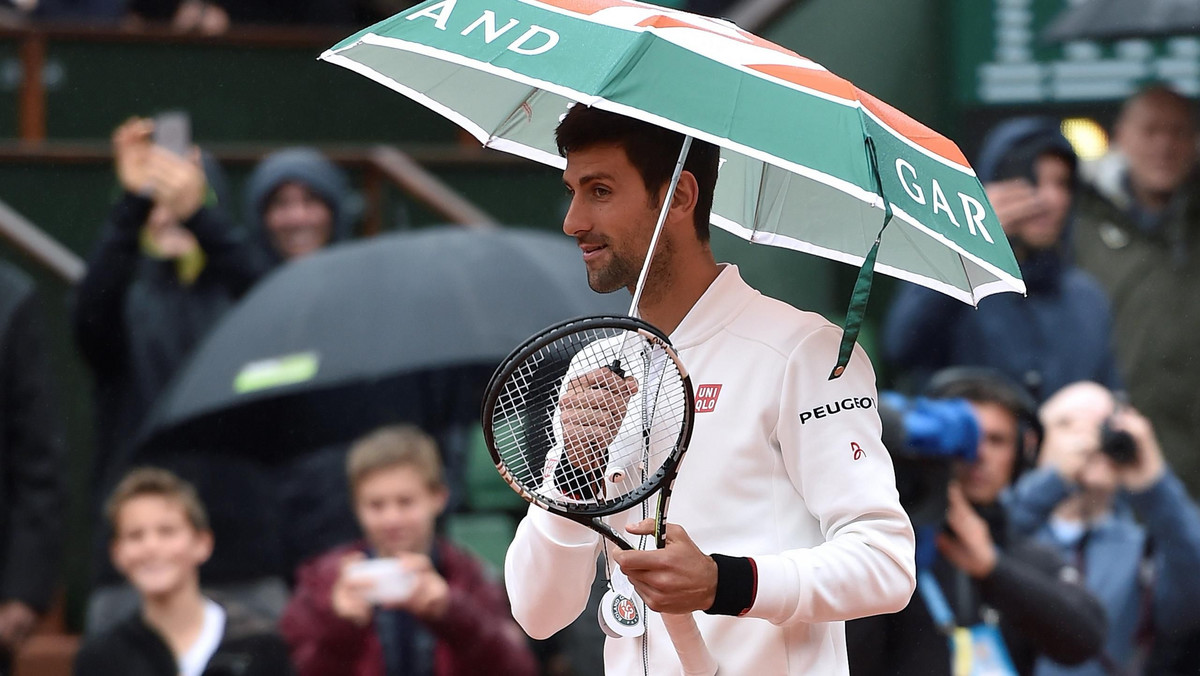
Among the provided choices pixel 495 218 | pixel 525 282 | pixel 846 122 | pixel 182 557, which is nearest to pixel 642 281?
pixel 846 122

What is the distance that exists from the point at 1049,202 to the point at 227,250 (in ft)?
8.27

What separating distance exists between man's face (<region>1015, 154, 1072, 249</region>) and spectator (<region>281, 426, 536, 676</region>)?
1.90m

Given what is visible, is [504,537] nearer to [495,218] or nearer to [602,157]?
[495,218]

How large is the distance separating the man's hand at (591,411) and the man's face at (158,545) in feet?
9.79

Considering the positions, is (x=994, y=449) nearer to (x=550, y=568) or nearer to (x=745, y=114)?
(x=550, y=568)

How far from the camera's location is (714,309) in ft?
8.86

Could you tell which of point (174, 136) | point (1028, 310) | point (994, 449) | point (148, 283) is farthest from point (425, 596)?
point (1028, 310)

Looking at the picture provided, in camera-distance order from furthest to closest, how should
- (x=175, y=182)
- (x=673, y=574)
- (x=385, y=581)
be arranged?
(x=175, y=182) → (x=385, y=581) → (x=673, y=574)

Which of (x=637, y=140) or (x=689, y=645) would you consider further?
(x=637, y=140)

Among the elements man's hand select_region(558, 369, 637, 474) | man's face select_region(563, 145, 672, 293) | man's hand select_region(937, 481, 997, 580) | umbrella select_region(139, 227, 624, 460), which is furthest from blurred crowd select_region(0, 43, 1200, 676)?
man's hand select_region(558, 369, 637, 474)

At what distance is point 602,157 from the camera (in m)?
2.67

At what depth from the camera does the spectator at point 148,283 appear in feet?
19.4

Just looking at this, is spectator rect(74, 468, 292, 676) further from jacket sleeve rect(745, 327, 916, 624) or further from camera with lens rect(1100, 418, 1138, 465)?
jacket sleeve rect(745, 327, 916, 624)

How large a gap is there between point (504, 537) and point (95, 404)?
143 cm
